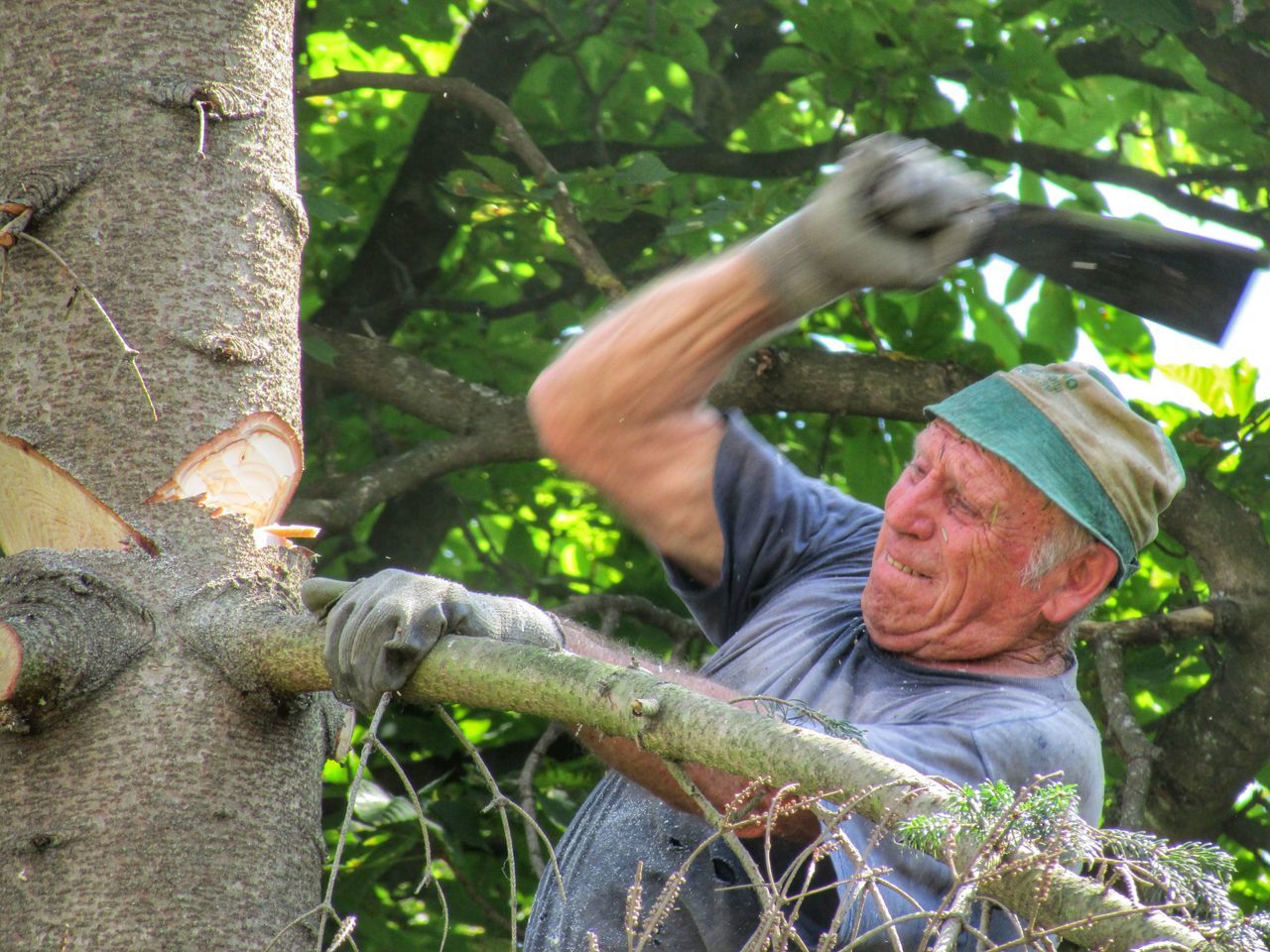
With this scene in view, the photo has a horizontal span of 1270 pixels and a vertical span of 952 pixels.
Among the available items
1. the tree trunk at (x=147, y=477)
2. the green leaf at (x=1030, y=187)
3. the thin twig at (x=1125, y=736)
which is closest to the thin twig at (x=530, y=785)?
the tree trunk at (x=147, y=477)

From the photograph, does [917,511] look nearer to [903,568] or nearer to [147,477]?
[903,568]

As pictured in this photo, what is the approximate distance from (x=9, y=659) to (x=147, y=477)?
0.96 feet

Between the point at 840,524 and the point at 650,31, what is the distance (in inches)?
65.8

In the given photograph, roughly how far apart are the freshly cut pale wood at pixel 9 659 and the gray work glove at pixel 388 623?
32 cm

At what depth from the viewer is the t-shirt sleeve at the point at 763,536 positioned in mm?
2432

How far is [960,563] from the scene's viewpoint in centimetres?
230

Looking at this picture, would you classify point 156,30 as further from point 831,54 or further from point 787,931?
point 831,54

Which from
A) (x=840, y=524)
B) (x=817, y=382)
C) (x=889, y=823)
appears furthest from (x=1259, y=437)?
(x=889, y=823)

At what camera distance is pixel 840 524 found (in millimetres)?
2555

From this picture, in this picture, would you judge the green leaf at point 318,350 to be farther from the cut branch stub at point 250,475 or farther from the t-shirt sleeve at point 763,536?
the cut branch stub at point 250,475

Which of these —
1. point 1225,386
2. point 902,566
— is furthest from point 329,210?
point 1225,386

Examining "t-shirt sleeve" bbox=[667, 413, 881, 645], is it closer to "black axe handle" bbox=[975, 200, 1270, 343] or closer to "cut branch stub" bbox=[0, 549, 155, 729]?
"black axe handle" bbox=[975, 200, 1270, 343]

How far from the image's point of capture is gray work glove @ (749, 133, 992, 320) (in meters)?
1.96

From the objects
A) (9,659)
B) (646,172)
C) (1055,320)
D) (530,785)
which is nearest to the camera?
(9,659)
